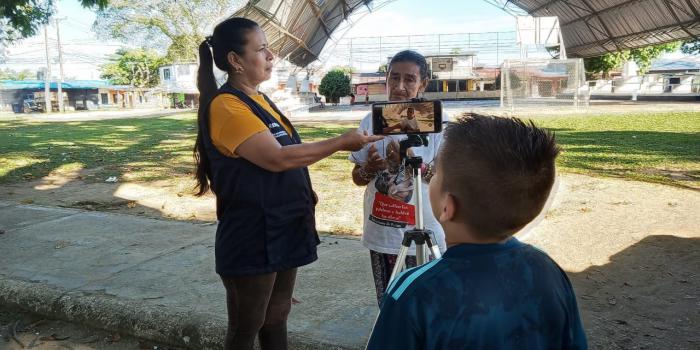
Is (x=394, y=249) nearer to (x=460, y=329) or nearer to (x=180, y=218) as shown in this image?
(x=460, y=329)

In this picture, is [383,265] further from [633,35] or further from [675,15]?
[633,35]


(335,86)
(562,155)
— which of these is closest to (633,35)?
(335,86)

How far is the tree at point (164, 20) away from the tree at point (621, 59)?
2702 cm

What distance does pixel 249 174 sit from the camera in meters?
2.07

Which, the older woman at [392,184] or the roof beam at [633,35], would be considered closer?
the older woman at [392,184]

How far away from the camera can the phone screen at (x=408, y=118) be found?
190cm

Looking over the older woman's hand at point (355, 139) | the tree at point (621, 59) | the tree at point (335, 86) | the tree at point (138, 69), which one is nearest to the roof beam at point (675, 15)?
the tree at point (621, 59)

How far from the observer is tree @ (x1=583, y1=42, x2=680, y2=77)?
4141 centimetres

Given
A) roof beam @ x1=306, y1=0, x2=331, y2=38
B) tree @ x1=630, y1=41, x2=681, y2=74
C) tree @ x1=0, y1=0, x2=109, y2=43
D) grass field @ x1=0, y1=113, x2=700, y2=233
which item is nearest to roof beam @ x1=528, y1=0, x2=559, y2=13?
tree @ x1=630, y1=41, x2=681, y2=74

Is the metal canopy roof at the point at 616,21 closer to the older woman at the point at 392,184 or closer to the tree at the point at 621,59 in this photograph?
the tree at the point at 621,59

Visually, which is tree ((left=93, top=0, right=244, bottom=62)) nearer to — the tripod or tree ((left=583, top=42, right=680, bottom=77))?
tree ((left=583, top=42, right=680, bottom=77))

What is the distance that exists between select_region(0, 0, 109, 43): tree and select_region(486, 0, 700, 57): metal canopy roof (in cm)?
2598

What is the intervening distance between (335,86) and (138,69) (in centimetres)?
3475

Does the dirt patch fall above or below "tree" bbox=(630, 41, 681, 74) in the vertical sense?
below
